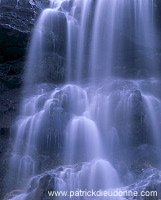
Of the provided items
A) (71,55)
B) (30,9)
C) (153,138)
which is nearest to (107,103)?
(153,138)

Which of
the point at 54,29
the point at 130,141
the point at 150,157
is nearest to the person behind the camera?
the point at 150,157

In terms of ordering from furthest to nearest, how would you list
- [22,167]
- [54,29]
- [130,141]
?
[54,29] < [130,141] < [22,167]

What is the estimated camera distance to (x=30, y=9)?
54.7 feet

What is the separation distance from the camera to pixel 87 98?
13.3 meters

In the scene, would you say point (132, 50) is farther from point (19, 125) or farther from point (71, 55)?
point (19, 125)

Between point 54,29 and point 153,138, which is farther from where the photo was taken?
point 54,29

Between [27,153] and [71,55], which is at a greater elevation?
[71,55]

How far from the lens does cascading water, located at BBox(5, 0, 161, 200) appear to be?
10.3m

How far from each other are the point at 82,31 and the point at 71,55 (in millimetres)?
1620

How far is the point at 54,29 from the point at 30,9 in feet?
6.41

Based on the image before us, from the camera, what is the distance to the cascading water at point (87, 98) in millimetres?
10328

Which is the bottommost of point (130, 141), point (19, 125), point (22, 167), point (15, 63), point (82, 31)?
point (22, 167)

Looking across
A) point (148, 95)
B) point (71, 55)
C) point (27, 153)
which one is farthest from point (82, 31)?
point (27, 153)

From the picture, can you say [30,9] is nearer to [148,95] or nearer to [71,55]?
[71,55]
